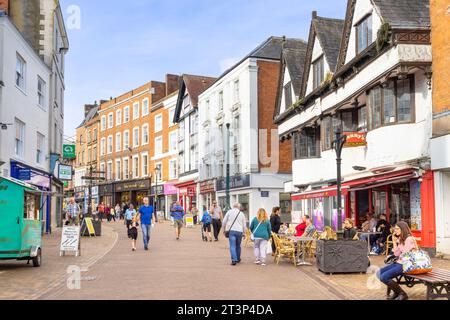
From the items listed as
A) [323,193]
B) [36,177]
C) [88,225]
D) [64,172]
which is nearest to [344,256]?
[323,193]

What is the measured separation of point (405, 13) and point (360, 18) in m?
2.65

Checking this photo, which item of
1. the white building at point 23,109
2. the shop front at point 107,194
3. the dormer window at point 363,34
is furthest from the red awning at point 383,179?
the shop front at point 107,194

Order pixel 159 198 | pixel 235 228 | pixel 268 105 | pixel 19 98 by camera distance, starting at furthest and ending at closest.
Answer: pixel 159 198
pixel 268 105
pixel 19 98
pixel 235 228

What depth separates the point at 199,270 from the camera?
42.6 ft

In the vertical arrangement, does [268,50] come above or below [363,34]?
above

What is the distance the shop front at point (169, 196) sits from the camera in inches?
2155

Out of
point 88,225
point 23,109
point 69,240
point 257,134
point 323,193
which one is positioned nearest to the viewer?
point 69,240

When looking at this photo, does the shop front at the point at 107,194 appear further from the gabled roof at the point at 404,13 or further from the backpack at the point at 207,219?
A: the gabled roof at the point at 404,13

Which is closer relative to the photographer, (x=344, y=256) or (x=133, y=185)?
(x=344, y=256)

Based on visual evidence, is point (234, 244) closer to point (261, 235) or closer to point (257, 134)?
point (261, 235)

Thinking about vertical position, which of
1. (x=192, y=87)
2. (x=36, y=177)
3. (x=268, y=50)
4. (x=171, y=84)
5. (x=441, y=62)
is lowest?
(x=36, y=177)

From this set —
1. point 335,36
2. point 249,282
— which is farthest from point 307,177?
point 249,282

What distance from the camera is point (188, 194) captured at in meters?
50.0
